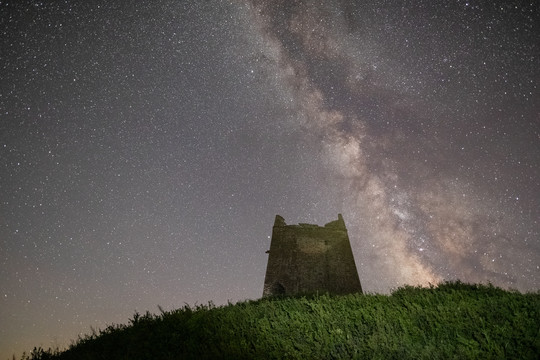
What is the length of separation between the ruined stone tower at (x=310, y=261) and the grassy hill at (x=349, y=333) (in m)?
12.7

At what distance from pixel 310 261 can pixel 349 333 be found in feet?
52.0

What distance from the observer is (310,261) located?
2114cm

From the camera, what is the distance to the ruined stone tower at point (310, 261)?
20.0m

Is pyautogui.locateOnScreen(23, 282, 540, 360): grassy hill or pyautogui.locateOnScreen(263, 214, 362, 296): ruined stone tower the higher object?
pyautogui.locateOnScreen(263, 214, 362, 296): ruined stone tower

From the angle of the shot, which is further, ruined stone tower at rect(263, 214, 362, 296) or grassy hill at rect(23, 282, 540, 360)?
ruined stone tower at rect(263, 214, 362, 296)

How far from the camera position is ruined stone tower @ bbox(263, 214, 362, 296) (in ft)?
65.7

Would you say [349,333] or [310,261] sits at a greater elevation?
[310,261]

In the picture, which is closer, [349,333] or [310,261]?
[349,333]

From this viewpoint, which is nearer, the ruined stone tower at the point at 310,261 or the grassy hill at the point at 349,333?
the grassy hill at the point at 349,333

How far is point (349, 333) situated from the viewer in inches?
223

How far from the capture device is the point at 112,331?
845 cm

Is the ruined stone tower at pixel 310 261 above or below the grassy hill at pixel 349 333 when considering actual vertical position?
above

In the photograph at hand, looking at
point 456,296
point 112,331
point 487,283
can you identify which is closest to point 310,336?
point 456,296

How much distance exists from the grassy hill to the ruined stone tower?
41.6ft
